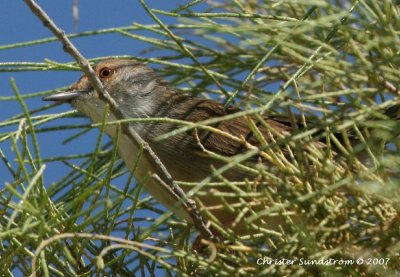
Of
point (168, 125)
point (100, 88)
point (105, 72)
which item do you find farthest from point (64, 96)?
point (100, 88)

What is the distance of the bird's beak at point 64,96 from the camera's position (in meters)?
5.16

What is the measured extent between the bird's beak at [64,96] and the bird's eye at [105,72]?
1.61 ft

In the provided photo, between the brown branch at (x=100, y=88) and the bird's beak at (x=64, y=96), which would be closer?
the brown branch at (x=100, y=88)

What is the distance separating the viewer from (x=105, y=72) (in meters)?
6.02

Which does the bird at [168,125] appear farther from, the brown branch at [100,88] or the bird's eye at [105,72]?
the brown branch at [100,88]

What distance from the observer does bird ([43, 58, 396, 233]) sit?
15.9 ft

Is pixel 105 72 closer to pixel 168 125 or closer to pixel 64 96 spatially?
pixel 64 96

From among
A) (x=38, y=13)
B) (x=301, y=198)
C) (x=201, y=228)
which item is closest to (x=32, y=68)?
(x=38, y=13)

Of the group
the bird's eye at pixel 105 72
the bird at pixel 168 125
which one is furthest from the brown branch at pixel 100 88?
the bird's eye at pixel 105 72

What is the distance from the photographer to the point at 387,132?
9.46 ft

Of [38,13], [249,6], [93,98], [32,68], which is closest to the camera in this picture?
[38,13]

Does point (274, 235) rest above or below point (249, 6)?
below

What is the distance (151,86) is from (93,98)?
52cm

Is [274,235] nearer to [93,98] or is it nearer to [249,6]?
[249,6]
